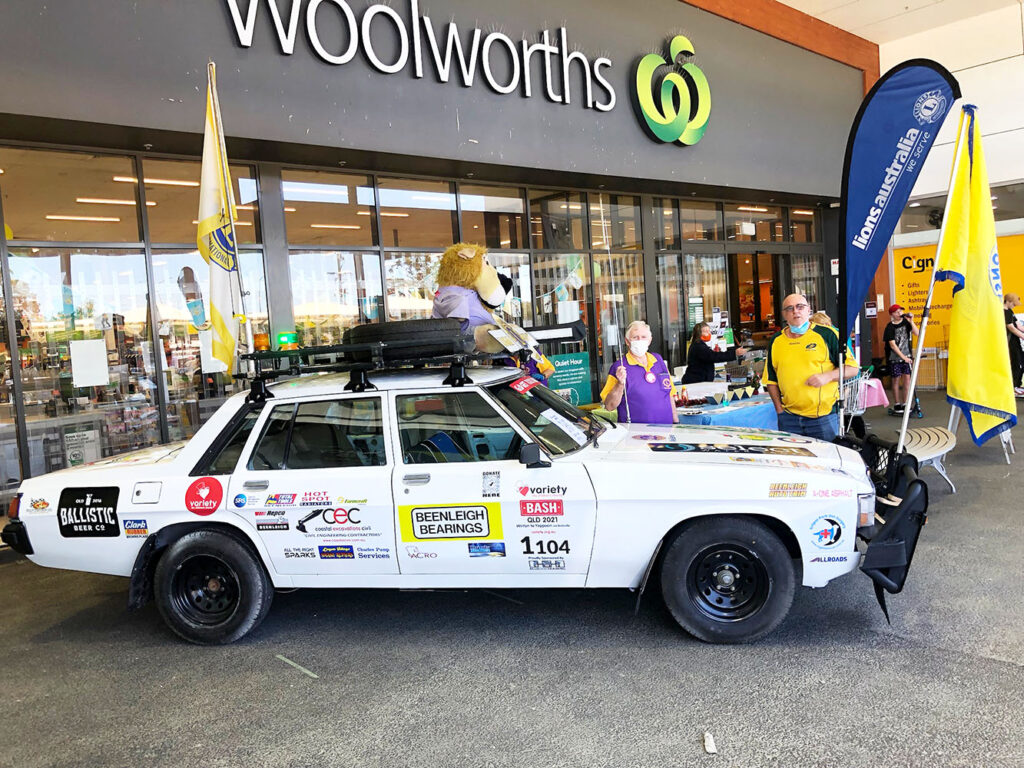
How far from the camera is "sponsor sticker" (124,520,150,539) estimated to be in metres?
4.51

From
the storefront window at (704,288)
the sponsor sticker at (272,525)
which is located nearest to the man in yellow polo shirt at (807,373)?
the sponsor sticker at (272,525)

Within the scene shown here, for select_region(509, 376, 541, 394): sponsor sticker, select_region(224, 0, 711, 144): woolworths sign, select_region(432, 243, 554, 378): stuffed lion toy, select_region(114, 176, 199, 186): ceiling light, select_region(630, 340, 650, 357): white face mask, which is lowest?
select_region(509, 376, 541, 394): sponsor sticker

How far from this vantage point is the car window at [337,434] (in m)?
4.47

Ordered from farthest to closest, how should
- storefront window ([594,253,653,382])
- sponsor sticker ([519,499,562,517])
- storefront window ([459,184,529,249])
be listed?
storefront window ([594,253,653,382]) < storefront window ([459,184,529,249]) < sponsor sticker ([519,499,562,517])

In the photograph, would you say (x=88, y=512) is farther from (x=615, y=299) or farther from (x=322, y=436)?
(x=615, y=299)

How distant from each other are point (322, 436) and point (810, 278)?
16017 millimetres

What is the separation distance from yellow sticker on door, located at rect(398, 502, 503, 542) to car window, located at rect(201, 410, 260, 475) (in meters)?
1.10

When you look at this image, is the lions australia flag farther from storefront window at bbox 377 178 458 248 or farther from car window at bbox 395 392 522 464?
storefront window at bbox 377 178 458 248

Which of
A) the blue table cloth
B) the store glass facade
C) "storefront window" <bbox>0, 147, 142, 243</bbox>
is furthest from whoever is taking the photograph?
the store glass facade

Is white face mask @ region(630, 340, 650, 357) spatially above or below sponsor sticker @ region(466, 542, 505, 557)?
above

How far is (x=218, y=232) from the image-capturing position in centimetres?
567

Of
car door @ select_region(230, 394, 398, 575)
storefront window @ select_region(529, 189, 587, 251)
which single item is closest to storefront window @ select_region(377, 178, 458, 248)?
storefront window @ select_region(529, 189, 587, 251)

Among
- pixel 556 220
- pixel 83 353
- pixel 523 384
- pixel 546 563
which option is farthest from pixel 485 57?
pixel 546 563

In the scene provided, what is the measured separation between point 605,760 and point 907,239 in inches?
743
